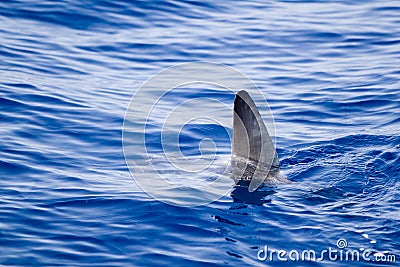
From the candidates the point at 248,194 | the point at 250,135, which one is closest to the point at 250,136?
the point at 250,135

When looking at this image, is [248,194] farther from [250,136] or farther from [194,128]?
[194,128]

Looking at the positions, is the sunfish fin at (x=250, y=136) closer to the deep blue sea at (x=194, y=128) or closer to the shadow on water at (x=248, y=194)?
the shadow on water at (x=248, y=194)

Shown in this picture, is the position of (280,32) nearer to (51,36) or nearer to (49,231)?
(51,36)

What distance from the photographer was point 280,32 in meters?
17.3

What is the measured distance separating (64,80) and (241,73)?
3.56 meters

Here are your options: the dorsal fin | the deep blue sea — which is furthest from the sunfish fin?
the deep blue sea

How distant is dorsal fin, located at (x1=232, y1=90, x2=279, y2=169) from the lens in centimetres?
894

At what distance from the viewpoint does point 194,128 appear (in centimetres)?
1222

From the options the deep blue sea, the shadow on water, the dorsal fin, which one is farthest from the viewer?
the dorsal fin

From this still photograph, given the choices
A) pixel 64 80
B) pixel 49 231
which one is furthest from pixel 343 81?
pixel 49 231

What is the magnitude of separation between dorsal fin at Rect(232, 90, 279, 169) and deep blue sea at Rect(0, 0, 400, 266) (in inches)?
19.7

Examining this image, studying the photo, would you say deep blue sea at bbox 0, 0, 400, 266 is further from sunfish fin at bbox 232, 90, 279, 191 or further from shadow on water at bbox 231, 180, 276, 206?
sunfish fin at bbox 232, 90, 279, 191

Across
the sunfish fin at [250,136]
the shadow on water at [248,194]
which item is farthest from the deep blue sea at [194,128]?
the sunfish fin at [250,136]

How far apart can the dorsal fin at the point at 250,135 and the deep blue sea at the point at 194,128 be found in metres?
0.50
